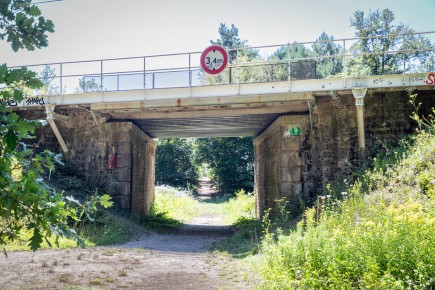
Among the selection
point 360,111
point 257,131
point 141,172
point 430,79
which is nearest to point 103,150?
point 141,172

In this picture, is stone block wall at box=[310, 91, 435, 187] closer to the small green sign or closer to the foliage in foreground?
the small green sign

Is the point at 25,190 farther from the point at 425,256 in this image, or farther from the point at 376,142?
the point at 376,142

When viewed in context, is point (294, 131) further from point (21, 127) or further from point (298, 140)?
point (21, 127)

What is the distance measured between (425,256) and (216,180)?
38.1 metres

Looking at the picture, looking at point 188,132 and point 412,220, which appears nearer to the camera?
point 412,220

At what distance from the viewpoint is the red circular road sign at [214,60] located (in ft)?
45.6

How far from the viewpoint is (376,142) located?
13375 millimetres

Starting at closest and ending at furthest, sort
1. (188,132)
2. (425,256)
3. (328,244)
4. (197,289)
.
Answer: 1. (425,256)
2. (328,244)
3. (197,289)
4. (188,132)

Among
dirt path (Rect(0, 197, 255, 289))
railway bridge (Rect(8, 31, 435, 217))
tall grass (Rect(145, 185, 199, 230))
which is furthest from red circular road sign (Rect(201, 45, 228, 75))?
tall grass (Rect(145, 185, 199, 230))

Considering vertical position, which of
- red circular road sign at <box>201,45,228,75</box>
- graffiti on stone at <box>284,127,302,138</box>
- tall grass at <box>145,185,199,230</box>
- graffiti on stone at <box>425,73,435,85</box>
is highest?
red circular road sign at <box>201,45,228,75</box>

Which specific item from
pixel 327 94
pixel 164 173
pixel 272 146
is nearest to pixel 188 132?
pixel 272 146

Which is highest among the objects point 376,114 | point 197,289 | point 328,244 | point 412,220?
point 376,114

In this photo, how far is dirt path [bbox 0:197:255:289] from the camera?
6602mm

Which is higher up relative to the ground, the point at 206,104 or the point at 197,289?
the point at 206,104
